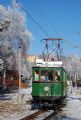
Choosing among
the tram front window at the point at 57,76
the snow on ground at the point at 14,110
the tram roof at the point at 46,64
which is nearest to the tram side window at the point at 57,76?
the tram front window at the point at 57,76

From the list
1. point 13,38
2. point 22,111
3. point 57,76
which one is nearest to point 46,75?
point 57,76

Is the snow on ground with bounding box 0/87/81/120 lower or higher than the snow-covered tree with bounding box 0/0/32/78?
lower

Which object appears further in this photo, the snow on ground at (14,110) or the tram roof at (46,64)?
the tram roof at (46,64)

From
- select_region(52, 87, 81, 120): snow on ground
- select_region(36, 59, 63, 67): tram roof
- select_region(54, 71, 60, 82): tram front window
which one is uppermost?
select_region(36, 59, 63, 67): tram roof

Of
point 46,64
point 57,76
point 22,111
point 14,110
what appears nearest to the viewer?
point 22,111

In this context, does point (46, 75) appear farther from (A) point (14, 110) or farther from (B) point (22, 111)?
(A) point (14, 110)

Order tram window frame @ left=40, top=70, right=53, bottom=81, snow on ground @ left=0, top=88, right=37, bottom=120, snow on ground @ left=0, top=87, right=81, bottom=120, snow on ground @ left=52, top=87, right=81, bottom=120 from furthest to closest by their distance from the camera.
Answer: tram window frame @ left=40, top=70, right=53, bottom=81 → snow on ground @ left=0, top=88, right=37, bottom=120 → snow on ground @ left=0, top=87, right=81, bottom=120 → snow on ground @ left=52, top=87, right=81, bottom=120

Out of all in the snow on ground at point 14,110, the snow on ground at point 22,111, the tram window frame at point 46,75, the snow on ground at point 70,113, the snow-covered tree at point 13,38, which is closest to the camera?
the snow on ground at point 70,113

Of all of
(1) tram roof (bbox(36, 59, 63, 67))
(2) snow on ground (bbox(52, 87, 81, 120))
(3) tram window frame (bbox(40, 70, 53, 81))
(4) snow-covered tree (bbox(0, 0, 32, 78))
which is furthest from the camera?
(4) snow-covered tree (bbox(0, 0, 32, 78))

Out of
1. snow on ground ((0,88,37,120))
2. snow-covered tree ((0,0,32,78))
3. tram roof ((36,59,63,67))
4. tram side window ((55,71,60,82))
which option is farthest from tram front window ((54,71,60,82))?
snow-covered tree ((0,0,32,78))

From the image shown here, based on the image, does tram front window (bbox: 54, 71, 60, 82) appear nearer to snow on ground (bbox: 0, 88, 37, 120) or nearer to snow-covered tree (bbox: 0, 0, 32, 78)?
snow on ground (bbox: 0, 88, 37, 120)

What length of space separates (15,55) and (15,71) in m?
7.17

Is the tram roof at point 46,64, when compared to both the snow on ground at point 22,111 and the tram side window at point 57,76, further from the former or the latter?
the snow on ground at point 22,111

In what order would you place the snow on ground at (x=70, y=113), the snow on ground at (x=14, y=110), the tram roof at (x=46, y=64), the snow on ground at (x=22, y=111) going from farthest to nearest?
the tram roof at (x=46, y=64), the snow on ground at (x=14, y=110), the snow on ground at (x=22, y=111), the snow on ground at (x=70, y=113)
